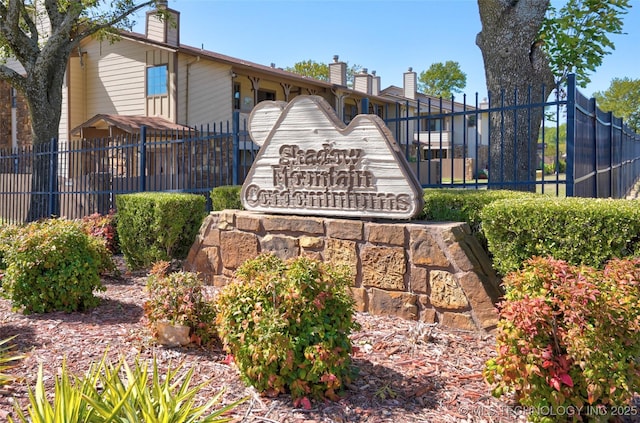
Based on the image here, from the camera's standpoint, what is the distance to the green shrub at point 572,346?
2.71 metres

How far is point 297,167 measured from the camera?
556cm

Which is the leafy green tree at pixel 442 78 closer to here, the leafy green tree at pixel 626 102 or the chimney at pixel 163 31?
the leafy green tree at pixel 626 102

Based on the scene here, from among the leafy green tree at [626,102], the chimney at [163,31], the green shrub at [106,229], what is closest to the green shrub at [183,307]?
the green shrub at [106,229]

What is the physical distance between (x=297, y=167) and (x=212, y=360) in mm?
2315

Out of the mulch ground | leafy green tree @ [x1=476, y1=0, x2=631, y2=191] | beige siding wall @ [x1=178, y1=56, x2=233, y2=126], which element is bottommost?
the mulch ground

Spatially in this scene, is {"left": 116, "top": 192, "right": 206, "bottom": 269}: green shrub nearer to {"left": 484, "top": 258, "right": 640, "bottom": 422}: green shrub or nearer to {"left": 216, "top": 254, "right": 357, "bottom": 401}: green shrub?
{"left": 216, "top": 254, "right": 357, "bottom": 401}: green shrub

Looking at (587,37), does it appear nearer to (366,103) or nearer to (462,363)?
(366,103)

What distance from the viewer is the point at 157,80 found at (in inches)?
734

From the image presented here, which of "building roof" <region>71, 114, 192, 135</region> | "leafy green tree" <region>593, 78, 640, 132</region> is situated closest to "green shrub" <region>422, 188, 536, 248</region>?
"building roof" <region>71, 114, 192, 135</region>

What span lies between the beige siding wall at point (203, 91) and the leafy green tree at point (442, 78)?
46.1 meters

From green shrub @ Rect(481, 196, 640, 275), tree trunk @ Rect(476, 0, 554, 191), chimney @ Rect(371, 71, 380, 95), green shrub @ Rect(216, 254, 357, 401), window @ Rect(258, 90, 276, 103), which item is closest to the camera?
green shrub @ Rect(216, 254, 357, 401)

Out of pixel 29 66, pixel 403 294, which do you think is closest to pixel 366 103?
pixel 403 294

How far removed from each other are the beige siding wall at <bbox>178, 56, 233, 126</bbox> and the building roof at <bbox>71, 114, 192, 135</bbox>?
2.72 ft

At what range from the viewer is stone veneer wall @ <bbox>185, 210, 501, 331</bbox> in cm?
447
